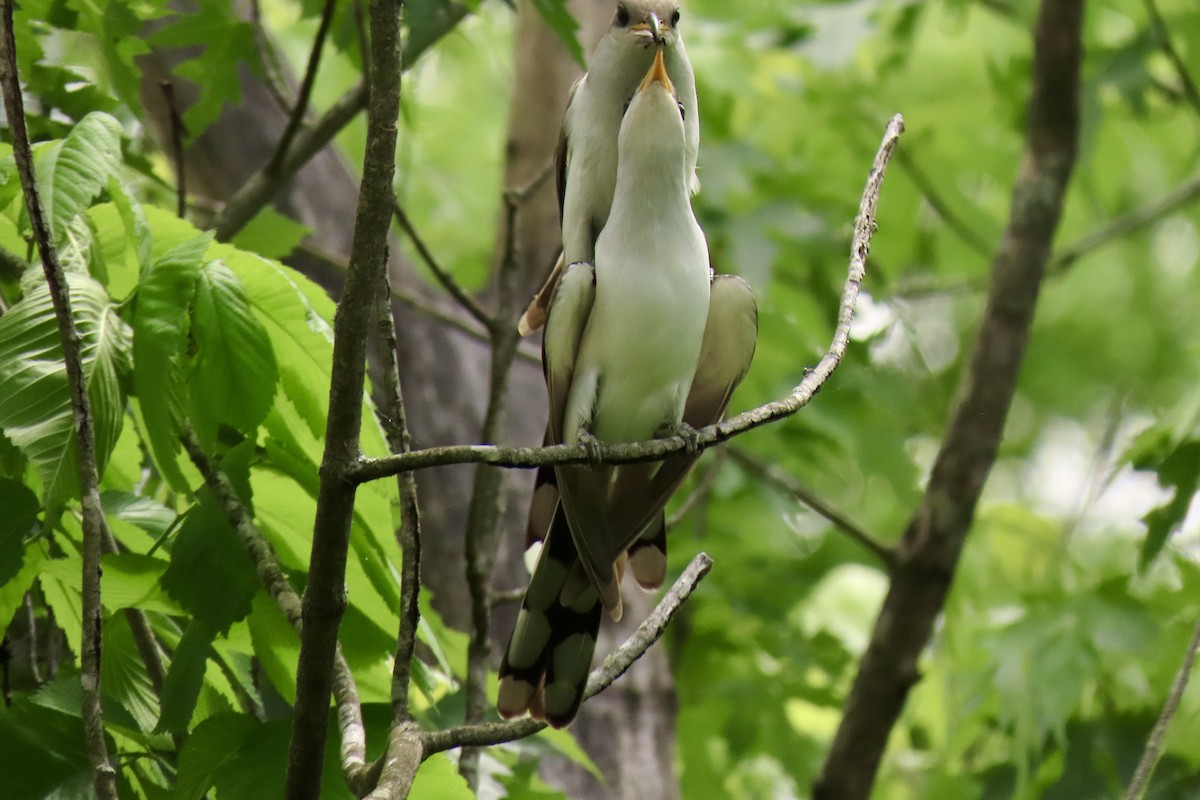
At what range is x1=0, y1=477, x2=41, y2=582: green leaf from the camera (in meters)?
1.71

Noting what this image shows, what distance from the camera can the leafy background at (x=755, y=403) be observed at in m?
1.79

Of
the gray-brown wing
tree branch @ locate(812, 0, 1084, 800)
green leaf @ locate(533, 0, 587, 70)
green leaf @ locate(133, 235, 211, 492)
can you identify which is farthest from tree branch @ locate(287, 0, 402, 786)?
tree branch @ locate(812, 0, 1084, 800)

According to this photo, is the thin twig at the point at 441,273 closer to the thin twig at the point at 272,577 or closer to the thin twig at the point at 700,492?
the thin twig at the point at 700,492

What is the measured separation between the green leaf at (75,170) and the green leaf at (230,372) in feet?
0.73

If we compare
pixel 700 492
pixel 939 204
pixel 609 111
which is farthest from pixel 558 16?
pixel 939 204

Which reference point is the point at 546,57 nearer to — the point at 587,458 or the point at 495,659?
the point at 495,659

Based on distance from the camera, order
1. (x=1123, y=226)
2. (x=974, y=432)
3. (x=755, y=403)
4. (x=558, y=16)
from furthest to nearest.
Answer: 1. (x=1123, y=226)
2. (x=755, y=403)
3. (x=974, y=432)
4. (x=558, y=16)

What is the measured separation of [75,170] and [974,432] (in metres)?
2.92

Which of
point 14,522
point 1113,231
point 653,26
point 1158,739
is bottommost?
point 14,522

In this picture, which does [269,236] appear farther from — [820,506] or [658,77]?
[820,506]

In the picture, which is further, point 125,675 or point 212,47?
point 212,47

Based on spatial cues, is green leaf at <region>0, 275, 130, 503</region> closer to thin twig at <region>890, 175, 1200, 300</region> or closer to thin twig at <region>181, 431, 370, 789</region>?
thin twig at <region>181, 431, 370, 789</region>

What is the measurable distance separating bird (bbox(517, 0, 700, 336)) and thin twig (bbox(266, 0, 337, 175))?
91cm

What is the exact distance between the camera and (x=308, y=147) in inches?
125
